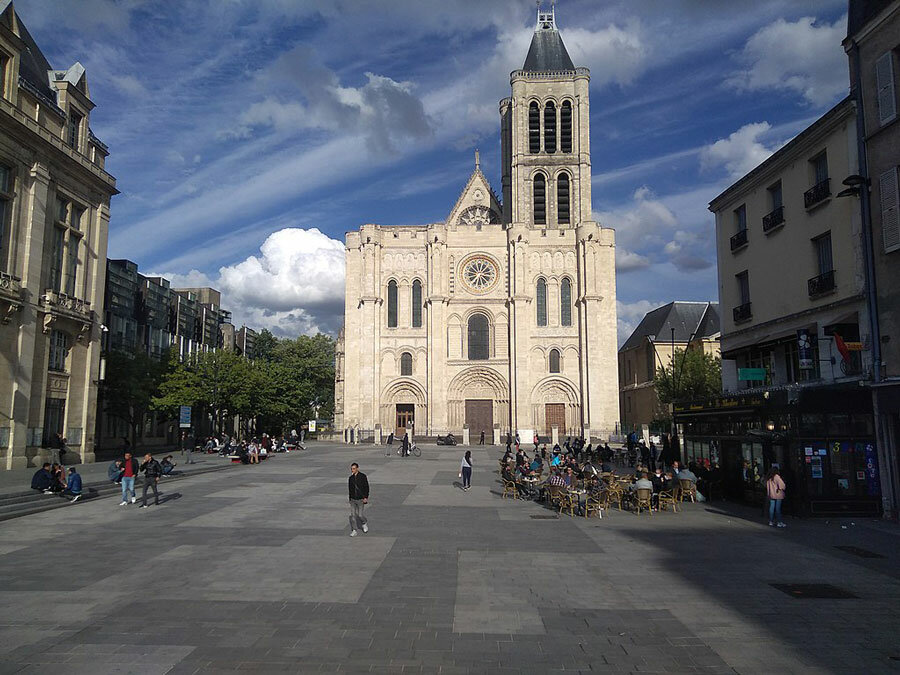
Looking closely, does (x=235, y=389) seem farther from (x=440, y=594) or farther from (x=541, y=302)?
(x=440, y=594)

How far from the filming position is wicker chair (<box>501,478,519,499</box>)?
63.9 ft

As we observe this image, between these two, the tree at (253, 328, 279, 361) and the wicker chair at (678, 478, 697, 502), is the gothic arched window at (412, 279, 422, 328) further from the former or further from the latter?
the wicker chair at (678, 478, 697, 502)

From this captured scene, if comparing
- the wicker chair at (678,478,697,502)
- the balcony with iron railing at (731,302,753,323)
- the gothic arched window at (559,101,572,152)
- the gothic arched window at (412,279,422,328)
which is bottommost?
the wicker chair at (678,478,697,502)

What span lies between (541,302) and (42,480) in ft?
147

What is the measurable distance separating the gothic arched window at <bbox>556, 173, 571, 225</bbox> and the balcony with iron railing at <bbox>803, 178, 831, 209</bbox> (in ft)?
138

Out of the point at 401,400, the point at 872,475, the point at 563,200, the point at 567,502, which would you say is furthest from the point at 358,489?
the point at 563,200

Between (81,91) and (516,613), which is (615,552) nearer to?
(516,613)

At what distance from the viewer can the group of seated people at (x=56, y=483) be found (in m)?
17.2

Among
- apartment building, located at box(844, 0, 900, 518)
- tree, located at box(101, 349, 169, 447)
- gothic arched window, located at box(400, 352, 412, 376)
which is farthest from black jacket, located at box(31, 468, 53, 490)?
gothic arched window, located at box(400, 352, 412, 376)

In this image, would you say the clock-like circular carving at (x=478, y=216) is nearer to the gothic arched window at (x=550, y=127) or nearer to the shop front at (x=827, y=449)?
the gothic arched window at (x=550, y=127)

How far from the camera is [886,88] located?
1533 cm

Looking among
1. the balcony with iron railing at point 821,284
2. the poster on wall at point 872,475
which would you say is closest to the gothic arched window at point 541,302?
the balcony with iron railing at point 821,284

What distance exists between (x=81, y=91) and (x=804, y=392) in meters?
32.0

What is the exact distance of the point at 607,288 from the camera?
5600 centimetres
